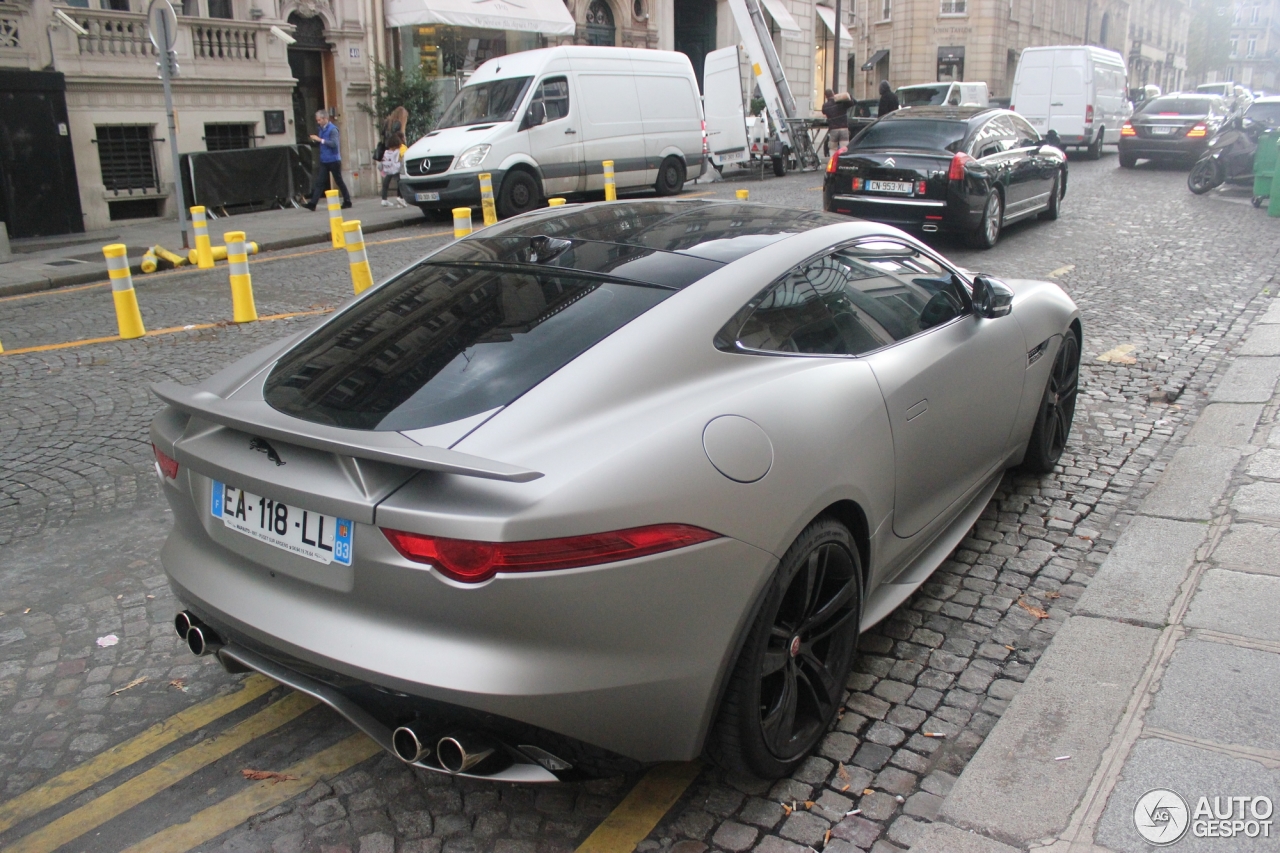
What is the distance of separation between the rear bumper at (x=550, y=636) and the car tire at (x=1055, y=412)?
2.80 meters

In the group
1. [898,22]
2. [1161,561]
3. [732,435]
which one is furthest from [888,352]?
[898,22]

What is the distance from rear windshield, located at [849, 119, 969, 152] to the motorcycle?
8.01 m

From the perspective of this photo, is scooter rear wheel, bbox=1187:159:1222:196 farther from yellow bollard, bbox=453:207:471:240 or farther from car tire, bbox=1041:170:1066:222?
yellow bollard, bbox=453:207:471:240

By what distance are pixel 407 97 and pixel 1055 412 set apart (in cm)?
1964

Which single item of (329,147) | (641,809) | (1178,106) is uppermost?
(1178,106)

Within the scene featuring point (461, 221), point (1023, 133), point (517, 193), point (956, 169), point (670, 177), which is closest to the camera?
point (461, 221)

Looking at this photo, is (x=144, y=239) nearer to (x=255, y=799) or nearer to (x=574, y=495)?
(x=255, y=799)

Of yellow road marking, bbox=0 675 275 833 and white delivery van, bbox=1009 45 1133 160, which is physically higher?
white delivery van, bbox=1009 45 1133 160

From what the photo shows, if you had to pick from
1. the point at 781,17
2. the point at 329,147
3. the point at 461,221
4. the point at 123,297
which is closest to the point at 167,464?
the point at 123,297

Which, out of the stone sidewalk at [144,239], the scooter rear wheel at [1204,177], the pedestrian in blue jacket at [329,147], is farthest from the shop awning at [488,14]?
the scooter rear wheel at [1204,177]

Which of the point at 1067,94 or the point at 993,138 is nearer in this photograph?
the point at 993,138

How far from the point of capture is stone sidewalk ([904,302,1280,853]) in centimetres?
270

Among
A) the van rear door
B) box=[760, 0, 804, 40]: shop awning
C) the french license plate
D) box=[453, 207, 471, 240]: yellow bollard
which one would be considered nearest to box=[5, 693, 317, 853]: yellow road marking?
the french license plate

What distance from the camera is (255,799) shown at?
2.89 m
